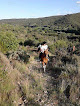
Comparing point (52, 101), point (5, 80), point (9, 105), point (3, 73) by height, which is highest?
point (3, 73)

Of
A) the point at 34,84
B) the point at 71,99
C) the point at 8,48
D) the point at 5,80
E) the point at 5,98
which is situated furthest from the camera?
the point at 8,48

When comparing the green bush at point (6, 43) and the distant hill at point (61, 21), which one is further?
the distant hill at point (61, 21)

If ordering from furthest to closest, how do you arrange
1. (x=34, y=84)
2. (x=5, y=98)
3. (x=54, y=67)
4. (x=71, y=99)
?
(x=54, y=67) < (x=34, y=84) < (x=71, y=99) < (x=5, y=98)

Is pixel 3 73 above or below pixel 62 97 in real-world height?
above

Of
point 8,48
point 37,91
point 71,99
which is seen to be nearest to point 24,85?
point 37,91

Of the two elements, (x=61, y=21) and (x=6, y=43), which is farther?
(x=61, y=21)

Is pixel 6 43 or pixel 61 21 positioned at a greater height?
pixel 61 21

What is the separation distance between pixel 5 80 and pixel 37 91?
1.25 metres

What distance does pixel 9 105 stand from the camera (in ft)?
9.85

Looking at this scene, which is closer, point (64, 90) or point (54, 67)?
point (64, 90)

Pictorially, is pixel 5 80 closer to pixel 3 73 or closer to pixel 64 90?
pixel 3 73

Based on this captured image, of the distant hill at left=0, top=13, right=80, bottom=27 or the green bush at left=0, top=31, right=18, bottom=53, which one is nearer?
the green bush at left=0, top=31, right=18, bottom=53

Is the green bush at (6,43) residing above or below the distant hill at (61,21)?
below

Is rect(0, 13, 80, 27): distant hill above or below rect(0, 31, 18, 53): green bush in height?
above
